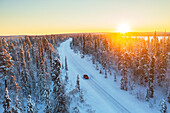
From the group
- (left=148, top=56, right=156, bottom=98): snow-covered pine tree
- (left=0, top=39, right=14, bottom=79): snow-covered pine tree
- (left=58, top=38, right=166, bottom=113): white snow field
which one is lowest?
(left=58, top=38, right=166, bottom=113): white snow field

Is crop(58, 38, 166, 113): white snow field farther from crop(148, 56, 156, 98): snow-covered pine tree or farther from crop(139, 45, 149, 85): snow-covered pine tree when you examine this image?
crop(139, 45, 149, 85): snow-covered pine tree

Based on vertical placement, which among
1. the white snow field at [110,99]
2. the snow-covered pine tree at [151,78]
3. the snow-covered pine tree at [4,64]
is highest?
the snow-covered pine tree at [4,64]

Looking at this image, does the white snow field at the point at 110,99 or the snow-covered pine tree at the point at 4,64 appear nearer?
the snow-covered pine tree at the point at 4,64

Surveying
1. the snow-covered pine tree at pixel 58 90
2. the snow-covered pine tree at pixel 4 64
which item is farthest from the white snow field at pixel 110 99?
the snow-covered pine tree at pixel 4 64

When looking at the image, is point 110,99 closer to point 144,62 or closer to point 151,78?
point 151,78

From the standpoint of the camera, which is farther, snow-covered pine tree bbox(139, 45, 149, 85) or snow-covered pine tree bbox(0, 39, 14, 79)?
snow-covered pine tree bbox(139, 45, 149, 85)

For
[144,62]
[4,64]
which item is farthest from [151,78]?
[4,64]

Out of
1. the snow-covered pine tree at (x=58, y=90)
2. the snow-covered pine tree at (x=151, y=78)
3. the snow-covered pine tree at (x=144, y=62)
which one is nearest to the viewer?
the snow-covered pine tree at (x=58, y=90)

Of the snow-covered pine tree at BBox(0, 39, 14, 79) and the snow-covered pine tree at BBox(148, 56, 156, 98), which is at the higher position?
the snow-covered pine tree at BBox(0, 39, 14, 79)

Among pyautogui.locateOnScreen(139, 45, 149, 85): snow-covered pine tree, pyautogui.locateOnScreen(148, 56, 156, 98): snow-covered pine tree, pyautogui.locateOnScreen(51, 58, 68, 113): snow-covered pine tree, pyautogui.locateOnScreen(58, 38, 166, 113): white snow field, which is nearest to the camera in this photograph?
pyautogui.locateOnScreen(51, 58, 68, 113): snow-covered pine tree

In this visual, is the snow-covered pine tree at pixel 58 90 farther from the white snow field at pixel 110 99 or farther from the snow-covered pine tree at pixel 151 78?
the snow-covered pine tree at pixel 151 78

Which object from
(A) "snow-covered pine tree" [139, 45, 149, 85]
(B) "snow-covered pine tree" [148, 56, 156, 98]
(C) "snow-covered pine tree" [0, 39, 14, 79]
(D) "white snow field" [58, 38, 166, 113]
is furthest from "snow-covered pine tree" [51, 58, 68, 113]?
(A) "snow-covered pine tree" [139, 45, 149, 85]
